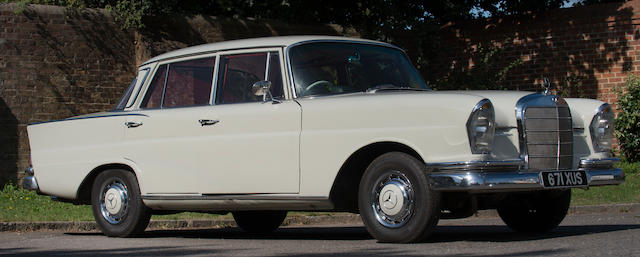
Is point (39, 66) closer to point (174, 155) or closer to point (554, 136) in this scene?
point (174, 155)

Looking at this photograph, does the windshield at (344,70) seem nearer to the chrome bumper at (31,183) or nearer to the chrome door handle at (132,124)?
the chrome door handle at (132,124)

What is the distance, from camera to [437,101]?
21.3 ft

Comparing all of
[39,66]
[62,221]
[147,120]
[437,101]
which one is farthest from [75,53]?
[437,101]

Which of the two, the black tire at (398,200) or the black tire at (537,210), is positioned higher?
the black tire at (398,200)

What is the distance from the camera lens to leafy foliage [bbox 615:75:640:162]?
16078 mm

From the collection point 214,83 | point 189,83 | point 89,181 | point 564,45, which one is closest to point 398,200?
point 214,83

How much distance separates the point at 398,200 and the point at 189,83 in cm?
283

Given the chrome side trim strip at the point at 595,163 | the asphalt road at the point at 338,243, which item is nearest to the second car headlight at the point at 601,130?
the chrome side trim strip at the point at 595,163

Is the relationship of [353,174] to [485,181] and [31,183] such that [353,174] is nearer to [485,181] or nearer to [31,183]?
[485,181]

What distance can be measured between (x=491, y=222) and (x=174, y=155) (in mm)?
4154

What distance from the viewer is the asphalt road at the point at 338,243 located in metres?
6.16

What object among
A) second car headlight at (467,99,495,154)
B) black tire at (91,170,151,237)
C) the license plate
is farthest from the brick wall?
the license plate

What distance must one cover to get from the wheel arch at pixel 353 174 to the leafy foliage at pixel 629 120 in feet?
33.7

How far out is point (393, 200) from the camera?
6.60 m
